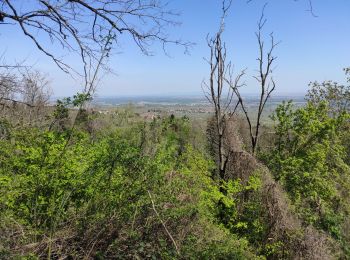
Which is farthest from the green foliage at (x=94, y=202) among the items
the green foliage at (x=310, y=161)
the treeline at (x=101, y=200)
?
the green foliage at (x=310, y=161)

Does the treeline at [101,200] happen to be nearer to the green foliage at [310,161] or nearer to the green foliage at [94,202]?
the green foliage at [94,202]

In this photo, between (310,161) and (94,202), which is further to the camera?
(310,161)

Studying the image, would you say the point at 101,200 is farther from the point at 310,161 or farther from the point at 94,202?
the point at 310,161

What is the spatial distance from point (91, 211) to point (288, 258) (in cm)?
596

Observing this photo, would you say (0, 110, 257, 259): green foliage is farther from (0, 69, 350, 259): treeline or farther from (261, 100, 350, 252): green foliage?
(261, 100, 350, 252): green foliage

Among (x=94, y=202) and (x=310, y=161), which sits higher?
(x=94, y=202)

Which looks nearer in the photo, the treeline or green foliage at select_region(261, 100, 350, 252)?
the treeline

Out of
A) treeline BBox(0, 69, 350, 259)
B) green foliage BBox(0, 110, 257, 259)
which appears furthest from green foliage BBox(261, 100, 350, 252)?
green foliage BBox(0, 110, 257, 259)

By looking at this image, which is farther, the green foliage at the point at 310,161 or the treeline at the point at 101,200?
the green foliage at the point at 310,161

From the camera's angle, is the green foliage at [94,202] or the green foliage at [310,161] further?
the green foliage at [310,161]

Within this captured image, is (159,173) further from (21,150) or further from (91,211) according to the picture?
(21,150)

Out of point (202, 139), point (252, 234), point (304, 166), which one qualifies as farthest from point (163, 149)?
point (202, 139)

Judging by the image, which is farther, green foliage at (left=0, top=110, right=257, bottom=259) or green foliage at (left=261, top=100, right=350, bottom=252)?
green foliage at (left=261, top=100, right=350, bottom=252)

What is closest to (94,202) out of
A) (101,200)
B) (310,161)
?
(101,200)
